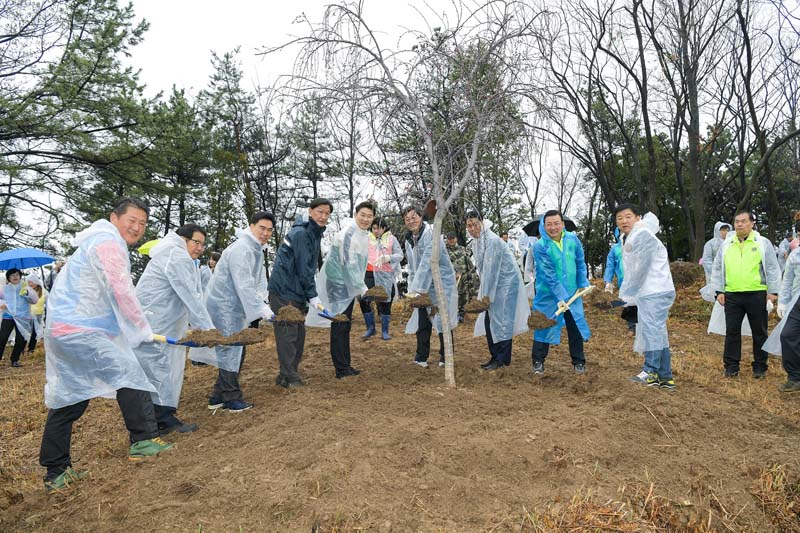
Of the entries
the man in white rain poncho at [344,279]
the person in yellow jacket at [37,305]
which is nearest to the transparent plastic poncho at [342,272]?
the man in white rain poncho at [344,279]

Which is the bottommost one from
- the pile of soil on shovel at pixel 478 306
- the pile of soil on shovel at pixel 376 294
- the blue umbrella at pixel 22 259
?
the pile of soil on shovel at pixel 478 306

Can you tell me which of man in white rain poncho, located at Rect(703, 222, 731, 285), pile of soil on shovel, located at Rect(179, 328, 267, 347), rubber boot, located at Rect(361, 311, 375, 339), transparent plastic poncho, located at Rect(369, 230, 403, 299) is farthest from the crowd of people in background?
Result: man in white rain poncho, located at Rect(703, 222, 731, 285)

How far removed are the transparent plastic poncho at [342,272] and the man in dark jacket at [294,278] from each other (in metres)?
0.46

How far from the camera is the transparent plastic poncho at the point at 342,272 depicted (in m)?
5.48

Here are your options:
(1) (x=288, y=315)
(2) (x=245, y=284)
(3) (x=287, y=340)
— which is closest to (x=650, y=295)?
(1) (x=288, y=315)

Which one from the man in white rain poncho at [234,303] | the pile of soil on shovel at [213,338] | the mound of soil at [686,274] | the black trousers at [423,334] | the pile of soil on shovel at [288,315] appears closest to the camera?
the pile of soil on shovel at [213,338]

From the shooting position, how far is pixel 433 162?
161 inches

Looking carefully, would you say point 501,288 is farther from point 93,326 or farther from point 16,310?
point 16,310

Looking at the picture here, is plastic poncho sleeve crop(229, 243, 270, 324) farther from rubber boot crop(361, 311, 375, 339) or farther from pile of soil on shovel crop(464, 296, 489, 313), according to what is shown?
rubber boot crop(361, 311, 375, 339)

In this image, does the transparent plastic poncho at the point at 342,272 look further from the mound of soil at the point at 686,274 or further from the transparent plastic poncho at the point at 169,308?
the mound of soil at the point at 686,274

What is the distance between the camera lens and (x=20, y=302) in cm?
902

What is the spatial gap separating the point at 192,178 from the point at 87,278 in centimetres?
1659

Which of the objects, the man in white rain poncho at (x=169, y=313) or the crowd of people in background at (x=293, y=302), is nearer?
the crowd of people in background at (x=293, y=302)

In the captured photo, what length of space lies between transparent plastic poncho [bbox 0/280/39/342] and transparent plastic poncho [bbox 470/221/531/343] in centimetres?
847
